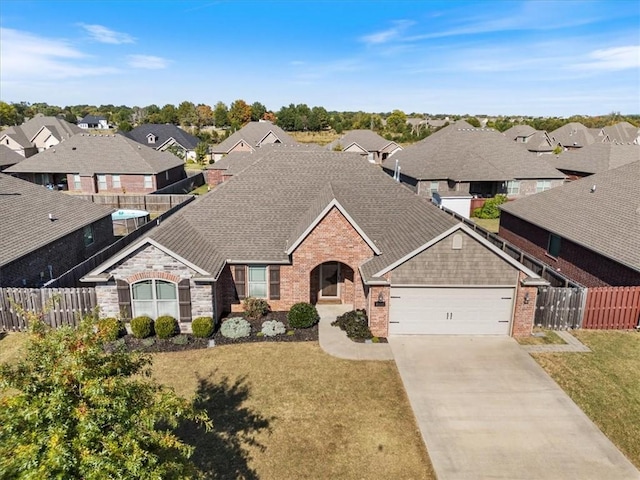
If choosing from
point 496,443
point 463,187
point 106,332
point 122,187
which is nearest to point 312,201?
point 496,443

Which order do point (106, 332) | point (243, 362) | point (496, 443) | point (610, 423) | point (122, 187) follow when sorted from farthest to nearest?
1. point (122, 187)
2. point (243, 362)
3. point (610, 423)
4. point (496, 443)
5. point (106, 332)

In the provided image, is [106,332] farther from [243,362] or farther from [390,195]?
[390,195]

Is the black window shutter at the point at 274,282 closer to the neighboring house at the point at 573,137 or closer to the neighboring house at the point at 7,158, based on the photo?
the neighboring house at the point at 7,158

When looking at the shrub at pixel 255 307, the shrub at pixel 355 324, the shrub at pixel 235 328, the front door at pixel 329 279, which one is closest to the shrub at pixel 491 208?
the front door at pixel 329 279

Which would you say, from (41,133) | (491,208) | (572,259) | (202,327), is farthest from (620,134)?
(41,133)

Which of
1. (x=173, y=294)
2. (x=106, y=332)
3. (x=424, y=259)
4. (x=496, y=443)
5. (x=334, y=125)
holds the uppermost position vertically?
(x=334, y=125)

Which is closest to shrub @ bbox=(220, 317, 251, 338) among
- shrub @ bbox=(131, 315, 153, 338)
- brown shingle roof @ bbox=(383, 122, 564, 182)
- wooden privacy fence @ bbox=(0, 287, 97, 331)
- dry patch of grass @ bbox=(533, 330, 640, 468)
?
shrub @ bbox=(131, 315, 153, 338)

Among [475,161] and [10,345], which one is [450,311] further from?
[475,161]

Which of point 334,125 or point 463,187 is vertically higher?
point 334,125
